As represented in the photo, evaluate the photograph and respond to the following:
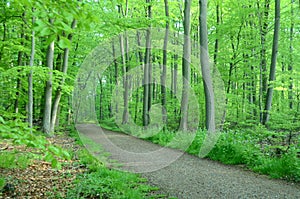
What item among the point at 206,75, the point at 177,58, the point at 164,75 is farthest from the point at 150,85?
the point at 206,75

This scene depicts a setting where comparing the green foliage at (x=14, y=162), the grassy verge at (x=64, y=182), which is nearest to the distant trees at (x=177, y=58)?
the green foliage at (x=14, y=162)

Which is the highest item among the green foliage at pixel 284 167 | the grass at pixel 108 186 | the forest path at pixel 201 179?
the green foliage at pixel 284 167

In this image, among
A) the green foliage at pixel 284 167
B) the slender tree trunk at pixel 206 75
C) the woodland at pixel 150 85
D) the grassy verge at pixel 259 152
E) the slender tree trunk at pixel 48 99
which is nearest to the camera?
the woodland at pixel 150 85

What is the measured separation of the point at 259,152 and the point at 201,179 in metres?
2.34

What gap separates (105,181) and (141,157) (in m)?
3.50

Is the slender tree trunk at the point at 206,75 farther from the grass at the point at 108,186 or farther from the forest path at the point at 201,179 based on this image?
the grass at the point at 108,186

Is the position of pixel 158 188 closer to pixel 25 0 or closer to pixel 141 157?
pixel 141 157

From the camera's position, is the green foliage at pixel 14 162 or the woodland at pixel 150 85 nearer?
the woodland at pixel 150 85

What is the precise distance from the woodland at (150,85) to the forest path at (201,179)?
0.51m

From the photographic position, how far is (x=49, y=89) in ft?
39.4

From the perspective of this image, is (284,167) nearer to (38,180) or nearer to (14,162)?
(38,180)

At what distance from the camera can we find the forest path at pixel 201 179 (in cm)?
483

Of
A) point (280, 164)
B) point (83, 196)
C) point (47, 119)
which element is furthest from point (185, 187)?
point (47, 119)

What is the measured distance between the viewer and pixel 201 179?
5.81 m
